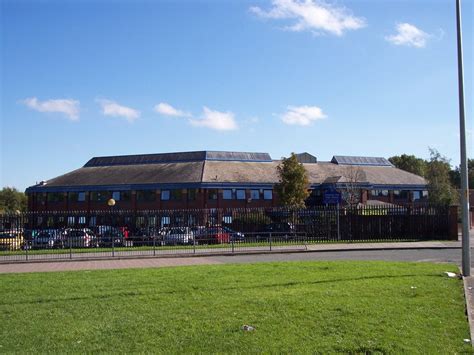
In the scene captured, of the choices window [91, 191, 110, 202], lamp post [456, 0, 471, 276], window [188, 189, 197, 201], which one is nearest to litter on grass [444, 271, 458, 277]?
lamp post [456, 0, 471, 276]

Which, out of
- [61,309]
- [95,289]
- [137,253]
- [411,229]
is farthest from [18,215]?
[411,229]

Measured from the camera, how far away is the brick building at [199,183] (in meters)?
59.8

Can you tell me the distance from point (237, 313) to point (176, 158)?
199 feet

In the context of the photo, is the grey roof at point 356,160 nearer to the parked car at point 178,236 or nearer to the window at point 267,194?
the window at point 267,194

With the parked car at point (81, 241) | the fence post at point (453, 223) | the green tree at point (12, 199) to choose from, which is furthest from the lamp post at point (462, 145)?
the green tree at point (12, 199)

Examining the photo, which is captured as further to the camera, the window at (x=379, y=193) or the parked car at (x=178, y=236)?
the window at (x=379, y=193)

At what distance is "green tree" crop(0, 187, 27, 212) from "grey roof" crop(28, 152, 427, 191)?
2452 centimetres

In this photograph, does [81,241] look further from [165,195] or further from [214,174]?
[214,174]

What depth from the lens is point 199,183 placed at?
5803 cm

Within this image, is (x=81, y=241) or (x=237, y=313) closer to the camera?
(x=237, y=313)

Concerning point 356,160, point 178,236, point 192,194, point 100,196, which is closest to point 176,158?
point 192,194

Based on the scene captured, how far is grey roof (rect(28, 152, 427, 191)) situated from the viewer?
60938 mm

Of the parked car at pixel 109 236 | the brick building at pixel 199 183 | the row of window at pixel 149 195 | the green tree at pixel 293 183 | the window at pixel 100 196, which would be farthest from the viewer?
the window at pixel 100 196

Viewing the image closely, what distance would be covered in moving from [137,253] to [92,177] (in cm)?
4538
